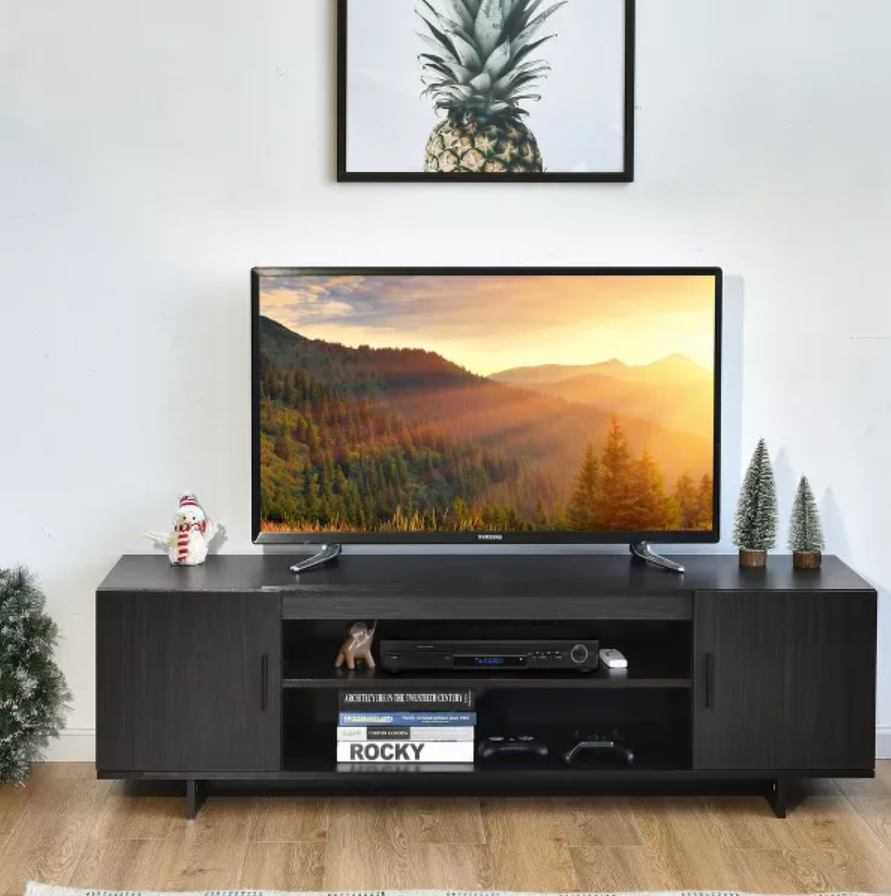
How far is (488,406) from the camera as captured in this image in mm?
3385

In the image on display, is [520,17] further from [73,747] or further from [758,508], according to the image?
[73,747]

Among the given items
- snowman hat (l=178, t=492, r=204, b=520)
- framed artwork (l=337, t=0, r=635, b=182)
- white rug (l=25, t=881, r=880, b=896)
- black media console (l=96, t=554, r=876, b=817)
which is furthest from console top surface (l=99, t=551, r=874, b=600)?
framed artwork (l=337, t=0, r=635, b=182)

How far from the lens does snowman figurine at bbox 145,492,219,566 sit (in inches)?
Answer: 132

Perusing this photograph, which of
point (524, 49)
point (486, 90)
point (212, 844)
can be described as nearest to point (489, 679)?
point (212, 844)

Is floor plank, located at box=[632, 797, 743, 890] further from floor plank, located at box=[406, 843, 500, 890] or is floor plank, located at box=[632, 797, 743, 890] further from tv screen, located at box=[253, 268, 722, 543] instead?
tv screen, located at box=[253, 268, 722, 543]

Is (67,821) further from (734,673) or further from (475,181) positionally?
(475,181)

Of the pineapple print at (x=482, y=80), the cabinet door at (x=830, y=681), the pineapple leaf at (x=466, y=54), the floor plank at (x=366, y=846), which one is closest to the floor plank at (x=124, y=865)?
the floor plank at (x=366, y=846)

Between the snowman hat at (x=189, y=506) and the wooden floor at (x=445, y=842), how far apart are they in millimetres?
721

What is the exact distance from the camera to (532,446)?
3391mm

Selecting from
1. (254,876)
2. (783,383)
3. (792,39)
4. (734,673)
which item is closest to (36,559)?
(254,876)

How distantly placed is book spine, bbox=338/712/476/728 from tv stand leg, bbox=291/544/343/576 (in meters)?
0.38

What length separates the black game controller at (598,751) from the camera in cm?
324

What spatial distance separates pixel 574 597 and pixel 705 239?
3.47ft

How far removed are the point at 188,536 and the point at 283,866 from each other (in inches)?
34.8
